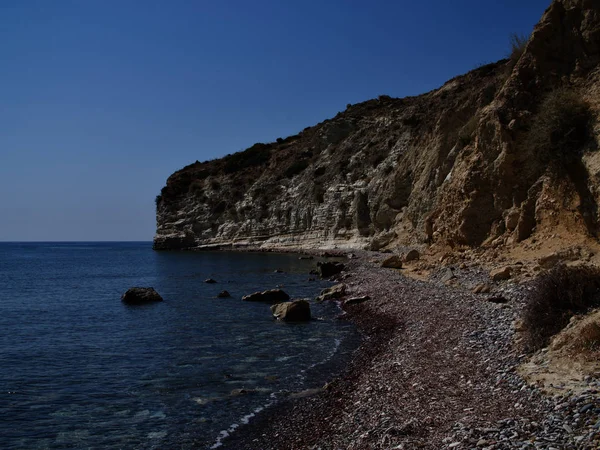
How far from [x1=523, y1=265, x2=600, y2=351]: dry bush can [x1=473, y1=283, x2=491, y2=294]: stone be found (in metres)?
5.93

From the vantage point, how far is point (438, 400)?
329 inches

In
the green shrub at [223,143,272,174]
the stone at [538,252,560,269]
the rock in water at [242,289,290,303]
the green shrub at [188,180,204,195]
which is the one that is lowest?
the rock in water at [242,289,290,303]

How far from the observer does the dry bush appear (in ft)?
29.9

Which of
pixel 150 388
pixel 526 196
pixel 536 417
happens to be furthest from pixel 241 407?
pixel 526 196

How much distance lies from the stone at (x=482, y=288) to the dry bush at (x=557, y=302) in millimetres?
5927

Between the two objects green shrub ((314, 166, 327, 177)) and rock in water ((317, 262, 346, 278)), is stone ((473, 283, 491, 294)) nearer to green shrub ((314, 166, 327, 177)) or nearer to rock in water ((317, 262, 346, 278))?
rock in water ((317, 262, 346, 278))

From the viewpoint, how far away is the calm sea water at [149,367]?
999cm

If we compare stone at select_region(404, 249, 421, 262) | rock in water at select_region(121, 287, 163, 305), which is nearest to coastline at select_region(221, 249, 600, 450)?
stone at select_region(404, 249, 421, 262)

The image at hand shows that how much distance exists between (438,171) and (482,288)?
26.8m

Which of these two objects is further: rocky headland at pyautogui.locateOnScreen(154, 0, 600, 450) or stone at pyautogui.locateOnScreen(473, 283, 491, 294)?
stone at pyautogui.locateOnScreen(473, 283, 491, 294)

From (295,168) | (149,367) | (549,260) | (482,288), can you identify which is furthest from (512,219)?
(295,168)

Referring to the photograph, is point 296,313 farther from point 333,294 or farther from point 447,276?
point 447,276

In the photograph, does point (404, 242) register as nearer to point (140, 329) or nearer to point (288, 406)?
point (140, 329)

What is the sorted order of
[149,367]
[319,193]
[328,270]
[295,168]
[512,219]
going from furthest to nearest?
[295,168]
[319,193]
[328,270]
[512,219]
[149,367]
